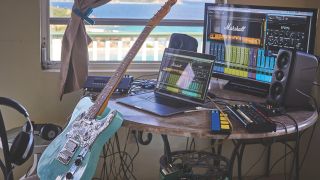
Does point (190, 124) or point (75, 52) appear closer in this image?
point (190, 124)

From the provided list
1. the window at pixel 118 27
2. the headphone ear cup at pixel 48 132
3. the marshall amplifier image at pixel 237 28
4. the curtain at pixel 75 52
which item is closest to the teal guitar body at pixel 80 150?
the headphone ear cup at pixel 48 132

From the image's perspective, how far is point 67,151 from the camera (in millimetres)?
1648

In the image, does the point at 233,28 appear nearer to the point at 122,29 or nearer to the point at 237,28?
the point at 237,28

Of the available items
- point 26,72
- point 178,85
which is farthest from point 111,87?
point 26,72

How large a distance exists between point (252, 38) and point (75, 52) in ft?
3.09

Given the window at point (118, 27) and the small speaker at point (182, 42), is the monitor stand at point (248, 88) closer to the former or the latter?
the small speaker at point (182, 42)

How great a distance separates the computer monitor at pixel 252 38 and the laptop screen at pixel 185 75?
14.5 inches

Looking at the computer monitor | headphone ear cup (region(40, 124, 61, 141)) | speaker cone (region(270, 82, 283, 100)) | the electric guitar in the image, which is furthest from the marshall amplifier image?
headphone ear cup (region(40, 124, 61, 141))

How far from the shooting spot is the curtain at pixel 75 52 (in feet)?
7.31

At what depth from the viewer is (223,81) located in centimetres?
245

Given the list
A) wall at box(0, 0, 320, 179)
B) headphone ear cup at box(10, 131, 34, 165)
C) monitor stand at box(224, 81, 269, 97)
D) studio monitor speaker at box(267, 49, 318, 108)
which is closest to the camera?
headphone ear cup at box(10, 131, 34, 165)

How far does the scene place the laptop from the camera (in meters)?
1.88

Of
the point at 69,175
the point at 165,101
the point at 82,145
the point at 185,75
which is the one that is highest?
the point at 185,75

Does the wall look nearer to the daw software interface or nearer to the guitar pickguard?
the daw software interface
